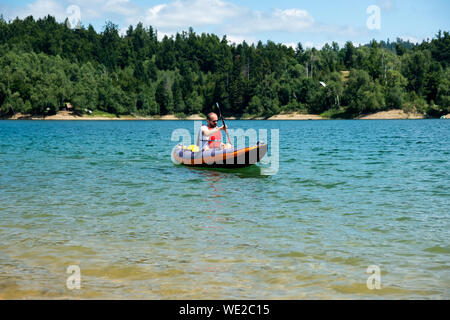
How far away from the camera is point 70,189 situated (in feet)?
53.9

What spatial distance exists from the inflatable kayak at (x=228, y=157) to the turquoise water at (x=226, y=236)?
4.75ft

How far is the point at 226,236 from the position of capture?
9969 mm

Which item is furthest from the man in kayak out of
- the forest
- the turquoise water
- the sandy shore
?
the sandy shore

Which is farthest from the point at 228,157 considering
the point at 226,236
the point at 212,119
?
the point at 226,236

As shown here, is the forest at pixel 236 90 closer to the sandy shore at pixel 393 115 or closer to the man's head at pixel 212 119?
the sandy shore at pixel 393 115

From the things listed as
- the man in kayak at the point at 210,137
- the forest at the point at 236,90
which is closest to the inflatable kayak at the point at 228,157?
the man in kayak at the point at 210,137

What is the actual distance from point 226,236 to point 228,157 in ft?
36.7

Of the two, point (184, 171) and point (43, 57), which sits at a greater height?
point (43, 57)

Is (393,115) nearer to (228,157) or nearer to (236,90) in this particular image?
(236,90)
